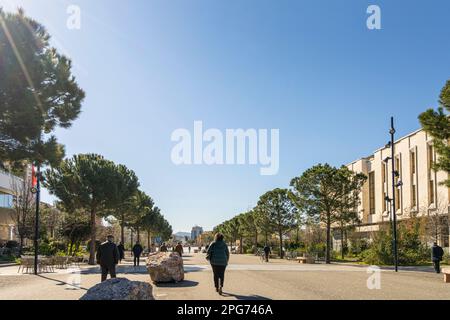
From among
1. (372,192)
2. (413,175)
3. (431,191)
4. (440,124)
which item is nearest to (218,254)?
(440,124)

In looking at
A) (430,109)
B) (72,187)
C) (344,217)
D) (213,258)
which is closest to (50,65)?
(213,258)

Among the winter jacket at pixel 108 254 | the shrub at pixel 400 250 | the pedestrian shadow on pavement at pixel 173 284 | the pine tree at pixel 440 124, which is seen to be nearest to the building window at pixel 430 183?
the shrub at pixel 400 250

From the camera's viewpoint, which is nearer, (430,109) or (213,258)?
(213,258)

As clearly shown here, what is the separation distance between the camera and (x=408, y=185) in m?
57.2

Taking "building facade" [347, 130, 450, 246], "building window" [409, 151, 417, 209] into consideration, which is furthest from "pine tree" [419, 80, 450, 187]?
"building window" [409, 151, 417, 209]

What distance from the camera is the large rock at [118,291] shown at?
28.8 feet

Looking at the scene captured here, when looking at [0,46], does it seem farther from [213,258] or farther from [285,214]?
[285,214]

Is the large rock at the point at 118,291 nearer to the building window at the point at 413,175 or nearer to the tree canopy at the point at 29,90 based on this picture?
the tree canopy at the point at 29,90

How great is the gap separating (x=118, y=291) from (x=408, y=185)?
5360cm

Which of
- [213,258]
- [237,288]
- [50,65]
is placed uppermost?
[50,65]

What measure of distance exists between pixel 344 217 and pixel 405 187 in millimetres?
20501

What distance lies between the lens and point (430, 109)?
23016 mm

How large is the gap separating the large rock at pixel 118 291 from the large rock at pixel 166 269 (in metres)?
8.03
